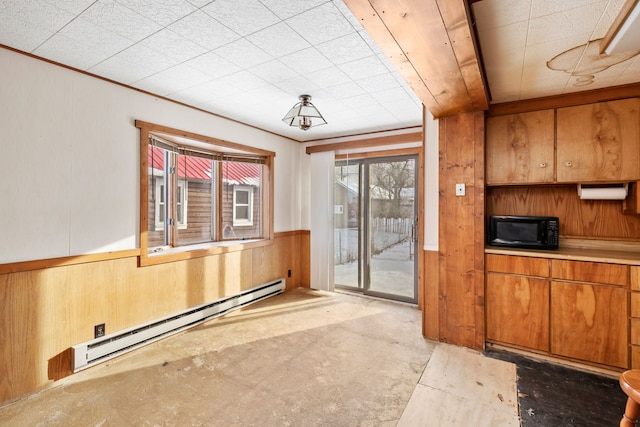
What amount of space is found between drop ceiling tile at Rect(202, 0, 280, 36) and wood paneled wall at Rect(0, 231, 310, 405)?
2226 mm

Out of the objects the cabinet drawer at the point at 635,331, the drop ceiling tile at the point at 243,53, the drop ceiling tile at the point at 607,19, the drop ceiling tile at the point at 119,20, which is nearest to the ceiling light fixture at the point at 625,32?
the drop ceiling tile at the point at 607,19

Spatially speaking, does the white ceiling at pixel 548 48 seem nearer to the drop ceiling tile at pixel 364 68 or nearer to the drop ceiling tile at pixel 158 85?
the drop ceiling tile at pixel 364 68

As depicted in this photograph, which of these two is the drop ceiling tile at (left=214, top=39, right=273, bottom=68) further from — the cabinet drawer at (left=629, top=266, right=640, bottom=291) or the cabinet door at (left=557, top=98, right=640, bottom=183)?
the cabinet drawer at (left=629, top=266, right=640, bottom=291)

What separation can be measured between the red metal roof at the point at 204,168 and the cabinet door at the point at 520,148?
3.08 metres

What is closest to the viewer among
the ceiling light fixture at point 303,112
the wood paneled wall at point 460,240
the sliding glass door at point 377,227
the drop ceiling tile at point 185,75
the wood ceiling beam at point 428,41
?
the wood ceiling beam at point 428,41

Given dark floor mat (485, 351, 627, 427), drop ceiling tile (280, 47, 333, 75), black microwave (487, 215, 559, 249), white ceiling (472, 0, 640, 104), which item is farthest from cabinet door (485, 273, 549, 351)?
drop ceiling tile (280, 47, 333, 75)

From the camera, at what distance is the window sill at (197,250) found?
3039 mm

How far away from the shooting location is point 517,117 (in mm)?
2941

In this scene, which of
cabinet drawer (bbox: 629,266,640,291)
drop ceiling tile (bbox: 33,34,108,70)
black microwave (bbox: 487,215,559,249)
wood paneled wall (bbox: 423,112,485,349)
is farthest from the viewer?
wood paneled wall (bbox: 423,112,485,349)

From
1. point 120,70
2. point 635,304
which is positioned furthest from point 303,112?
point 635,304

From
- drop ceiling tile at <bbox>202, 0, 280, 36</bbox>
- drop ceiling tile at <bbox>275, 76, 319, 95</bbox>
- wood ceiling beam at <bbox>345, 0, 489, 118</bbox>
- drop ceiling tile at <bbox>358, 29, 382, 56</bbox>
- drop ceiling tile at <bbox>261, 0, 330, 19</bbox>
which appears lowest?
wood ceiling beam at <bbox>345, 0, 489, 118</bbox>

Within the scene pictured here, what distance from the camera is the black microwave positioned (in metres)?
2.74

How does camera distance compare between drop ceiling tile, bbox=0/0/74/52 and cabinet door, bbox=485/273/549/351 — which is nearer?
drop ceiling tile, bbox=0/0/74/52

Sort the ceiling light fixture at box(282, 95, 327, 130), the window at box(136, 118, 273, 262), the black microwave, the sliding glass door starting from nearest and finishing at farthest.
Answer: the black microwave
the ceiling light fixture at box(282, 95, 327, 130)
the window at box(136, 118, 273, 262)
the sliding glass door
